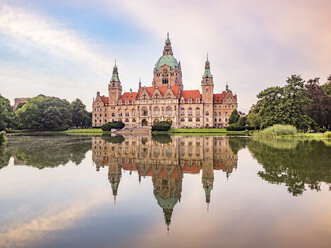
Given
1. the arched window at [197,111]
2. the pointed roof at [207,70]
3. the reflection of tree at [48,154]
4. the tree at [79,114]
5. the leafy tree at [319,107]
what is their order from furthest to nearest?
1. the tree at [79,114]
2. the pointed roof at [207,70]
3. the arched window at [197,111]
4. the leafy tree at [319,107]
5. the reflection of tree at [48,154]

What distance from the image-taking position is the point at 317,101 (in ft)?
198

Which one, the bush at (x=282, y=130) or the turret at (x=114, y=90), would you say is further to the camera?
the turret at (x=114, y=90)

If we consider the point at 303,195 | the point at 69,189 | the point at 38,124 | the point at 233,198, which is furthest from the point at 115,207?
the point at 38,124

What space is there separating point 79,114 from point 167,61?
4144 centimetres

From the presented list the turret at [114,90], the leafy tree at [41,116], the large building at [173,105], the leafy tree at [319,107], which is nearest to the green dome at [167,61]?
the large building at [173,105]

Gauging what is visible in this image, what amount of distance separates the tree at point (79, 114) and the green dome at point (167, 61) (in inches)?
1347

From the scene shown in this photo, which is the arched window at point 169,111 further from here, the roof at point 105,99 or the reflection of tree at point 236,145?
the reflection of tree at point 236,145

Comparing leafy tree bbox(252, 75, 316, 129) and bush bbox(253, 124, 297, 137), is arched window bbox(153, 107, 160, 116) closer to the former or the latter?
leafy tree bbox(252, 75, 316, 129)

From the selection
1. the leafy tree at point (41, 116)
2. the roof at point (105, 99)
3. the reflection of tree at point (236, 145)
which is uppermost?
the roof at point (105, 99)

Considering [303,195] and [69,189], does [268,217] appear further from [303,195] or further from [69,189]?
[69,189]

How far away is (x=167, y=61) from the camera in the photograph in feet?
371

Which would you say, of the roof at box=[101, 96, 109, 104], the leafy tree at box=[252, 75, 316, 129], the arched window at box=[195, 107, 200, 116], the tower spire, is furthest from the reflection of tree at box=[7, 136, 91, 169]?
the tower spire

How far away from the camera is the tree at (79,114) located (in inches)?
4005

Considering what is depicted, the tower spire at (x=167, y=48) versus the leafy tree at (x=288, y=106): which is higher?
the tower spire at (x=167, y=48)
